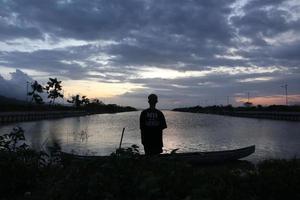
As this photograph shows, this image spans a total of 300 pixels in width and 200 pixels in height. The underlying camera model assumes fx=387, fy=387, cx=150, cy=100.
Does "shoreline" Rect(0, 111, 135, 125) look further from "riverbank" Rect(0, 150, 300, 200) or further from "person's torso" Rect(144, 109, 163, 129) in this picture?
"riverbank" Rect(0, 150, 300, 200)

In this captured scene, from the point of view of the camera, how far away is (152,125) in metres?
9.45

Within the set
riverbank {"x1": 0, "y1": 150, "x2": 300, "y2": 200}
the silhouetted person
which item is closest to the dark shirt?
the silhouetted person

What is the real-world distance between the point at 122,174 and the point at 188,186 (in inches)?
46.4

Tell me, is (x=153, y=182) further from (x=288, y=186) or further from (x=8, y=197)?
(x=8, y=197)

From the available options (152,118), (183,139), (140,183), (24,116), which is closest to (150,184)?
(140,183)

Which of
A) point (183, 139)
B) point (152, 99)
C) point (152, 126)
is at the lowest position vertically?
point (183, 139)

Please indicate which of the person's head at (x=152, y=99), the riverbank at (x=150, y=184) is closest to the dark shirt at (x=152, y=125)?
the person's head at (x=152, y=99)

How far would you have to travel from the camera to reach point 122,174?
659cm

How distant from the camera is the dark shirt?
941 cm

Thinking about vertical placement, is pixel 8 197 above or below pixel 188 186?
below

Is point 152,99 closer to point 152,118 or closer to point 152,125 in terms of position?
point 152,118

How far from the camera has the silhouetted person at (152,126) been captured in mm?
9398

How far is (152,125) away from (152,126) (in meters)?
0.03

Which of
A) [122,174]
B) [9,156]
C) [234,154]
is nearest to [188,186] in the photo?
[122,174]
